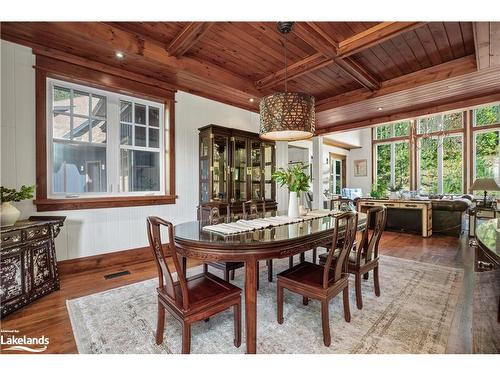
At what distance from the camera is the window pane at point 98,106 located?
3.17m

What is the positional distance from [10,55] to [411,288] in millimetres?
4832

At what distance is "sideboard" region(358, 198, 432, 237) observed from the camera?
495 centimetres

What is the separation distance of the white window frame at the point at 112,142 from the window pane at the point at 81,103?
64 millimetres

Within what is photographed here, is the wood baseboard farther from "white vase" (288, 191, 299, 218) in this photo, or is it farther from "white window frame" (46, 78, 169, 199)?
"white vase" (288, 191, 299, 218)

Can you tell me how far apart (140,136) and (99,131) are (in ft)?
1.76

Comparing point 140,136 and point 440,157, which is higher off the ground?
point 440,157

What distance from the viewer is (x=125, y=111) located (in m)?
3.43

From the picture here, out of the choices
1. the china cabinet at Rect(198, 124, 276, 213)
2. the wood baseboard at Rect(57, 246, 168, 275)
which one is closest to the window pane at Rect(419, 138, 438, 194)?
the china cabinet at Rect(198, 124, 276, 213)

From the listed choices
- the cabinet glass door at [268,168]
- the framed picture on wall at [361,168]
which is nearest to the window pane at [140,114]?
the cabinet glass door at [268,168]

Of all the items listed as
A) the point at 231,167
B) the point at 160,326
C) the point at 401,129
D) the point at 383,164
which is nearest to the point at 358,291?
the point at 160,326

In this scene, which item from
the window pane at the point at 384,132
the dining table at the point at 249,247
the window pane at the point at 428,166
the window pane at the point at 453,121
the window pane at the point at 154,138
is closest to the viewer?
the dining table at the point at 249,247

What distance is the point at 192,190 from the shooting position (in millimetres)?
4055

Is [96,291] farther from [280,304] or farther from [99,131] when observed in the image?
→ [99,131]

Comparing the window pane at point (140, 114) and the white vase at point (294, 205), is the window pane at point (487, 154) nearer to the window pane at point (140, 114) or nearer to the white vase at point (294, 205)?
the white vase at point (294, 205)
